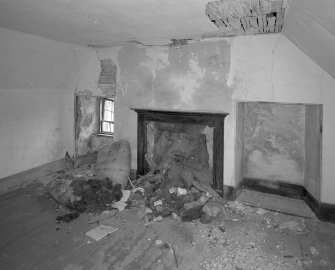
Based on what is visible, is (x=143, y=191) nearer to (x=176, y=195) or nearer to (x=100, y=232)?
(x=176, y=195)

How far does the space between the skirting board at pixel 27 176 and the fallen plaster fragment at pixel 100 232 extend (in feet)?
8.51

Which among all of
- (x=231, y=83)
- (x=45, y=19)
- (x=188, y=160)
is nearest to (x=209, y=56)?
(x=231, y=83)

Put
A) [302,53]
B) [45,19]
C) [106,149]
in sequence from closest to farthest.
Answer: [45,19] < [302,53] < [106,149]

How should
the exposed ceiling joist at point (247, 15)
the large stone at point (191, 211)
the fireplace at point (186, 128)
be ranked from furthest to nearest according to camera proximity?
the fireplace at point (186, 128)
the large stone at point (191, 211)
the exposed ceiling joist at point (247, 15)

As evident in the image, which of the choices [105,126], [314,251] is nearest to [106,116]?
[105,126]

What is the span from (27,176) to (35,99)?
5.64 feet

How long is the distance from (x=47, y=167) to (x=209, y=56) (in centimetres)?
450

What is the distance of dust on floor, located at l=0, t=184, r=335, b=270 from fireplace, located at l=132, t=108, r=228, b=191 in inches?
35.6

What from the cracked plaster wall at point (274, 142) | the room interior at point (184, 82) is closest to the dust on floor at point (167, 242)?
the room interior at point (184, 82)

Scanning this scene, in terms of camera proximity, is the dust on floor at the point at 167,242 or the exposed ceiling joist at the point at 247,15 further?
the dust on floor at the point at 167,242

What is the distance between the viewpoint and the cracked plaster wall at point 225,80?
4.05 metres

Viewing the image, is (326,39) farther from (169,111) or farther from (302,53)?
(169,111)

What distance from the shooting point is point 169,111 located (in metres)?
5.21

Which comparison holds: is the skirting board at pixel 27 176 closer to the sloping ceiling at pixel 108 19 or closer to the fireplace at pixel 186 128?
the fireplace at pixel 186 128
